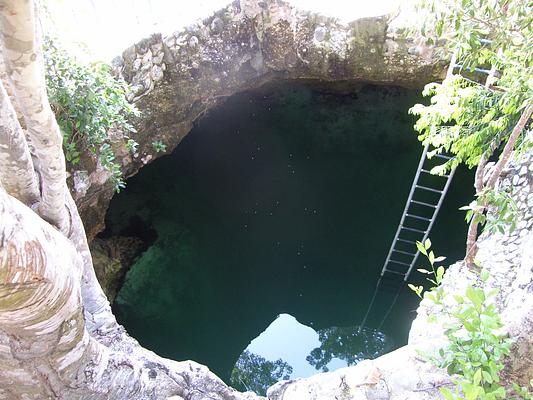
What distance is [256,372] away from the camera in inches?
190

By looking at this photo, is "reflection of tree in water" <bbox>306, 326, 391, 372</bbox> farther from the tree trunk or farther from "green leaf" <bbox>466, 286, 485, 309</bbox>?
"green leaf" <bbox>466, 286, 485, 309</bbox>

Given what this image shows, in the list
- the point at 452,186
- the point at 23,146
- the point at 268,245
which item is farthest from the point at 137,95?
the point at 452,186

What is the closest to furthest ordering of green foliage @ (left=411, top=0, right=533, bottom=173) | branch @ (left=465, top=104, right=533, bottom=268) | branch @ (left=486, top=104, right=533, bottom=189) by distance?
green foliage @ (left=411, top=0, right=533, bottom=173)
branch @ (left=486, top=104, right=533, bottom=189)
branch @ (left=465, top=104, right=533, bottom=268)

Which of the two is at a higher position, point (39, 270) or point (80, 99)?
point (39, 270)

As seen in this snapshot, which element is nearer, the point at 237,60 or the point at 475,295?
the point at 475,295

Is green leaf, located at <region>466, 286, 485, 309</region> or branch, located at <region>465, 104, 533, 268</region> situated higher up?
green leaf, located at <region>466, 286, 485, 309</region>

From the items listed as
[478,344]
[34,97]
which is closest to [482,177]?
[478,344]

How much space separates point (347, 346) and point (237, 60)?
335 centimetres

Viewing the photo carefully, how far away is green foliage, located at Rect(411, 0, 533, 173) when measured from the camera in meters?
2.38

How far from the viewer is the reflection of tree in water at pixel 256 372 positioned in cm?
470

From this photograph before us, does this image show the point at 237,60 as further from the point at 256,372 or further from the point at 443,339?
the point at 443,339

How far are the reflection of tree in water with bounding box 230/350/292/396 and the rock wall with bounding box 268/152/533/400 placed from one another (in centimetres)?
188

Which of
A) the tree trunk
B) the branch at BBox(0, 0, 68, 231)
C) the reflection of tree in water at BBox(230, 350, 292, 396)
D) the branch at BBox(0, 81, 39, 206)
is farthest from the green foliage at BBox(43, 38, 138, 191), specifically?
the reflection of tree in water at BBox(230, 350, 292, 396)

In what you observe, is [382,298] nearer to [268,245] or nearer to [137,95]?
[268,245]
